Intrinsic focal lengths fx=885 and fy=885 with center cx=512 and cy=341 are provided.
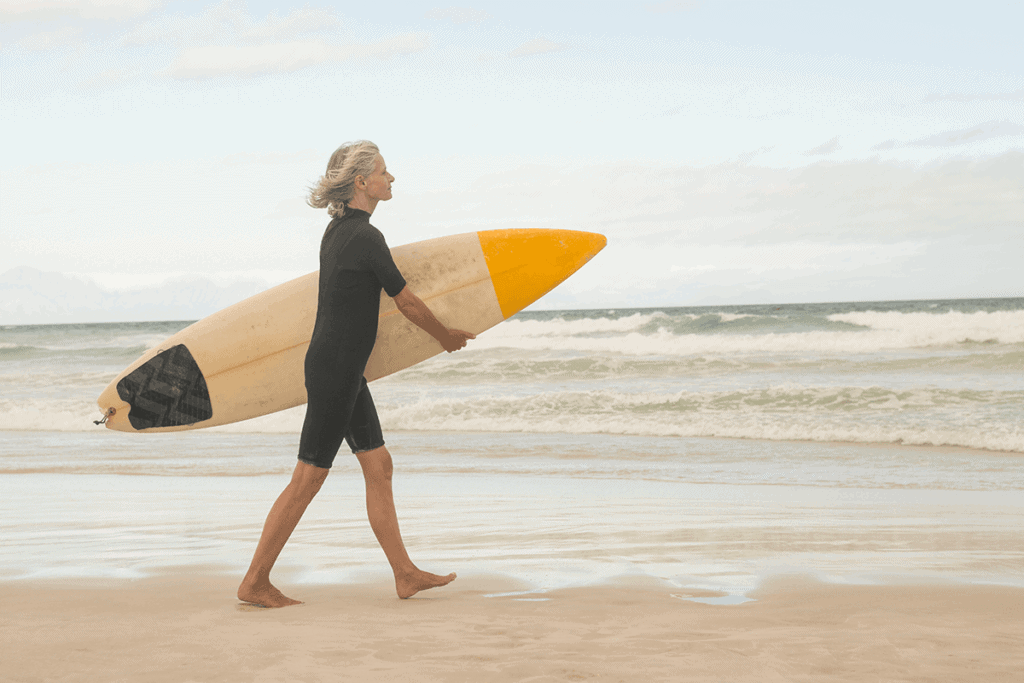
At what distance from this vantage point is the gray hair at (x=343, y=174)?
9.34 feet

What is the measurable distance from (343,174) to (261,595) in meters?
1.34

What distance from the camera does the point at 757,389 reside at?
1022 centimetres

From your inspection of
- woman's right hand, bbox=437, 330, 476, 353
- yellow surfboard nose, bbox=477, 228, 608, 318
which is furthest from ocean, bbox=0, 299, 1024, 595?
yellow surfboard nose, bbox=477, 228, 608, 318

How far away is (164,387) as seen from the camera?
3479 mm

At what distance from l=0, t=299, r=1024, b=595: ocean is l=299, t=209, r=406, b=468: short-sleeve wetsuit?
2.33 feet

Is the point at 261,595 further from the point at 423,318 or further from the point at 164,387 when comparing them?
the point at 164,387

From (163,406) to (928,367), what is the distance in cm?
1161

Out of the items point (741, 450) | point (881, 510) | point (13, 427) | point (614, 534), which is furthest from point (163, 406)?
point (13, 427)

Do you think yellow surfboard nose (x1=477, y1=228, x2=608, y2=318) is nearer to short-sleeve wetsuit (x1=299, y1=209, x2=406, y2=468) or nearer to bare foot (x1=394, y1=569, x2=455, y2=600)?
short-sleeve wetsuit (x1=299, y1=209, x2=406, y2=468)

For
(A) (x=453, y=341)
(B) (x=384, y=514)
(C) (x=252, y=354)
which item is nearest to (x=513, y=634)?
(B) (x=384, y=514)

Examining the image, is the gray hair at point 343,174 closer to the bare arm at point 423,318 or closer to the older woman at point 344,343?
the older woman at point 344,343

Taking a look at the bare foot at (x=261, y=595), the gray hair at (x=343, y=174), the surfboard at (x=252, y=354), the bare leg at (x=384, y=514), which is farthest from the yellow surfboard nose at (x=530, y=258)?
the bare foot at (x=261, y=595)

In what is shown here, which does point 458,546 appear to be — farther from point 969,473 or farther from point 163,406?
point 969,473

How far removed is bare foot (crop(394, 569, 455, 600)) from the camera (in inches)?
112
